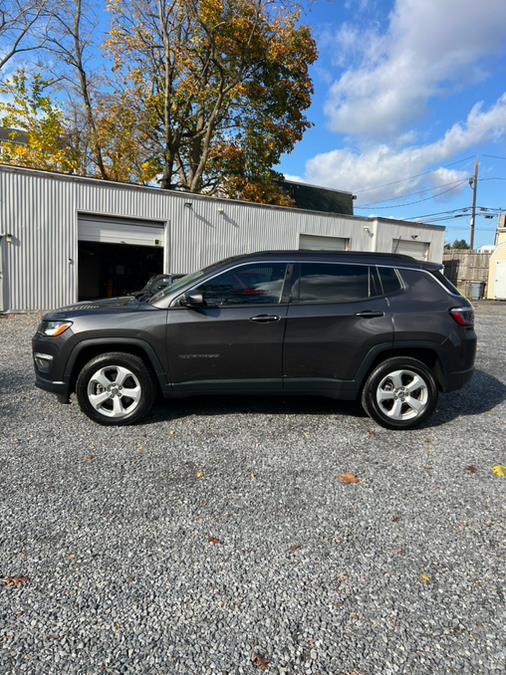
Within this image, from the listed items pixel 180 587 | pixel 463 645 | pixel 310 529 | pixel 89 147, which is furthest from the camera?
pixel 89 147

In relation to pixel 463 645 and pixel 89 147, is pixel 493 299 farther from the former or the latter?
pixel 463 645

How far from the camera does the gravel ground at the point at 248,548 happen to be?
1875 millimetres

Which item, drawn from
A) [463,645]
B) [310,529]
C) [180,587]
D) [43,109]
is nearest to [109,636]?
[180,587]

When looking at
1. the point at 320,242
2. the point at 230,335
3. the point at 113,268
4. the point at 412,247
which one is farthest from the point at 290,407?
the point at 113,268

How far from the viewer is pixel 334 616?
2.06m

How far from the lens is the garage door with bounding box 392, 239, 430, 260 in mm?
21031

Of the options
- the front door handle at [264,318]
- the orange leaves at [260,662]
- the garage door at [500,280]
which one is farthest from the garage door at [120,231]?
the garage door at [500,280]

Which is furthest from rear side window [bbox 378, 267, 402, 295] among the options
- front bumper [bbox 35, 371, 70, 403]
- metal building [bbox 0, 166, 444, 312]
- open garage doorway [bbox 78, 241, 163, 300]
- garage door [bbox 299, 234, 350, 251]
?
open garage doorway [bbox 78, 241, 163, 300]

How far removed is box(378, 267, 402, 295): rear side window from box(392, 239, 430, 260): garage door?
17.4 m

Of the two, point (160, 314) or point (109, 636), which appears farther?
point (160, 314)

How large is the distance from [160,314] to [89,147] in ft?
79.3

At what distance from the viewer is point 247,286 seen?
14.5 feet

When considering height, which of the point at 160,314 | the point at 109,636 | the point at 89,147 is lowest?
the point at 109,636

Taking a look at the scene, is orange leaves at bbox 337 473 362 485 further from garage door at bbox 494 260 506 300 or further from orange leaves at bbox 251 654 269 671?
garage door at bbox 494 260 506 300
